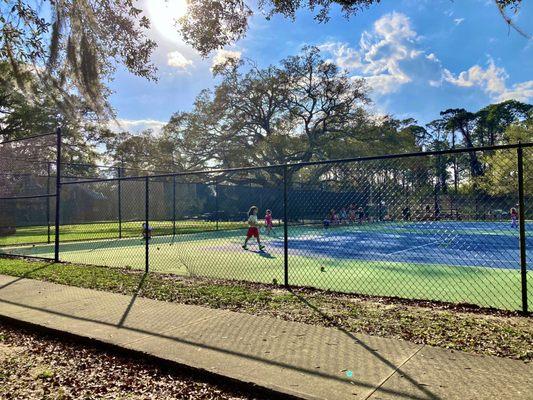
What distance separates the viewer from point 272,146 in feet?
118

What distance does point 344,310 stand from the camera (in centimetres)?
539

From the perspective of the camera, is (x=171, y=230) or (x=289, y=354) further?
(x=171, y=230)

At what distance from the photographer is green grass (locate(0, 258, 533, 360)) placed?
13.7ft

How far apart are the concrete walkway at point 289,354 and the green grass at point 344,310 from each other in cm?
31

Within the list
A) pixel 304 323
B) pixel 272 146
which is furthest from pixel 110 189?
pixel 304 323

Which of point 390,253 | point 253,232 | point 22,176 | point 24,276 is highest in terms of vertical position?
point 22,176

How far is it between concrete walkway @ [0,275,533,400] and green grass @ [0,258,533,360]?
0.31 metres

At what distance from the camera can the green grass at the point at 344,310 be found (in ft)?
13.7

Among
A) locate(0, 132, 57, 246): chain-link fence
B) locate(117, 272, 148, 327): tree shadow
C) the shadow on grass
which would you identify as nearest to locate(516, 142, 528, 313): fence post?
locate(117, 272, 148, 327): tree shadow

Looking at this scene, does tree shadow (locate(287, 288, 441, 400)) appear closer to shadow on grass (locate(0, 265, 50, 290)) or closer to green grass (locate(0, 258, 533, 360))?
green grass (locate(0, 258, 533, 360))

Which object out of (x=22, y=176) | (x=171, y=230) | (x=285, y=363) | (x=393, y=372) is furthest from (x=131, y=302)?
(x=171, y=230)

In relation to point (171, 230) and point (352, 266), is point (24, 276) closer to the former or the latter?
point (352, 266)

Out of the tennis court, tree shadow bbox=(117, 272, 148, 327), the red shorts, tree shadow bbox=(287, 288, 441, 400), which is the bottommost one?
the tennis court

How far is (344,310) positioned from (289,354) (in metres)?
1.77
